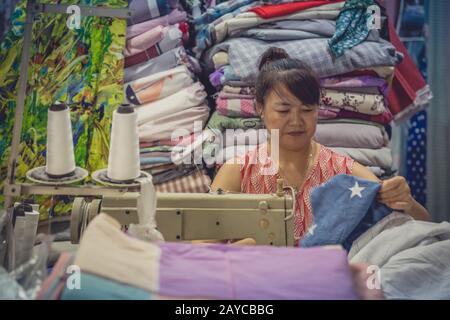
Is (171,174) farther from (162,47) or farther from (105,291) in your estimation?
(105,291)

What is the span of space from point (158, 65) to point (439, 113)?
1229mm

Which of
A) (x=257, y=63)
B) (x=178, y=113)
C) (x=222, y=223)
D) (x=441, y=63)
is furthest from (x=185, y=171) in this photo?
(x=441, y=63)

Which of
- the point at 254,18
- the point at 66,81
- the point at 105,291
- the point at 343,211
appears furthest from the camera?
the point at 254,18

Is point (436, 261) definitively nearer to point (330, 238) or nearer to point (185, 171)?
point (330, 238)

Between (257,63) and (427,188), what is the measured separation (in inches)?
38.3

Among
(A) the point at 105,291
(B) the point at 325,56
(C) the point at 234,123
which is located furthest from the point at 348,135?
(A) the point at 105,291

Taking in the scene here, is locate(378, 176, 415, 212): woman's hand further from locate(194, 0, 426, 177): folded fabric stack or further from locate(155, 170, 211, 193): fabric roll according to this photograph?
locate(155, 170, 211, 193): fabric roll

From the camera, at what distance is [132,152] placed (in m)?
1.93

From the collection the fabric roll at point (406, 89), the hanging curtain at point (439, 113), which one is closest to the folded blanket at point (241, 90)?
the fabric roll at point (406, 89)

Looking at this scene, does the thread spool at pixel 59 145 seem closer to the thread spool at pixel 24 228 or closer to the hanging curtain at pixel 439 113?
the thread spool at pixel 24 228

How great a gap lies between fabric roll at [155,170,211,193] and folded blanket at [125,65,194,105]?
1.18ft

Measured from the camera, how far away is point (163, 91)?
3102mm

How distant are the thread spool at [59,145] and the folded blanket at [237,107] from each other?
1.16m

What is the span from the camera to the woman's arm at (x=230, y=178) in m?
2.62
